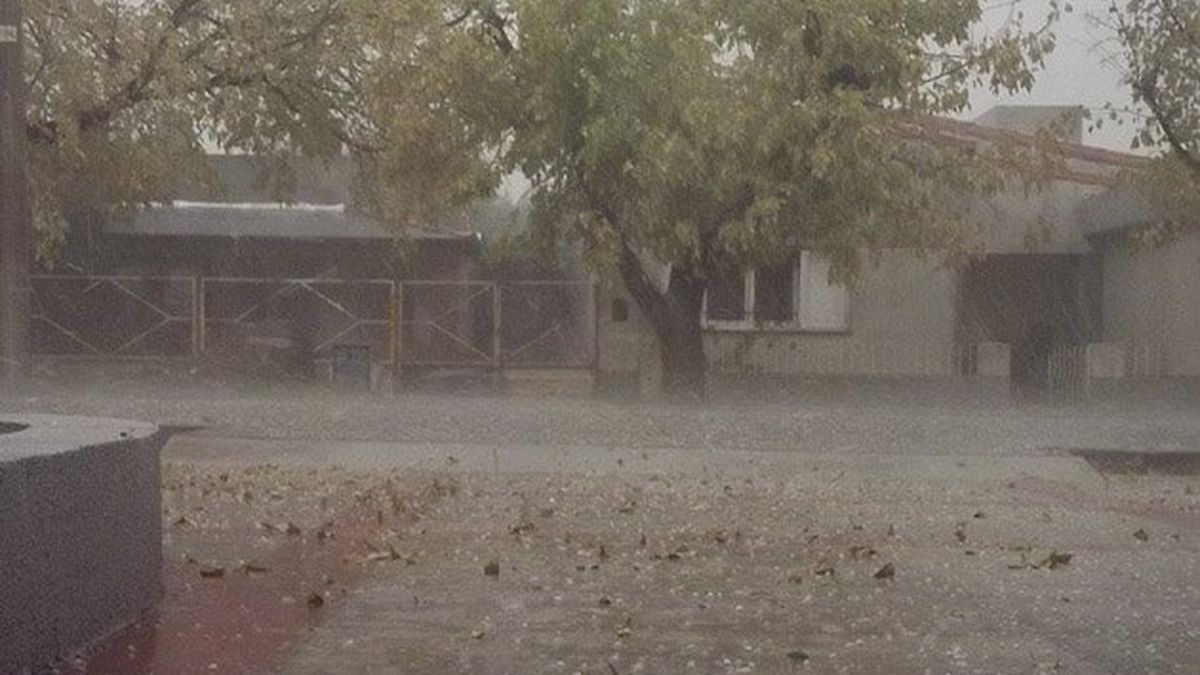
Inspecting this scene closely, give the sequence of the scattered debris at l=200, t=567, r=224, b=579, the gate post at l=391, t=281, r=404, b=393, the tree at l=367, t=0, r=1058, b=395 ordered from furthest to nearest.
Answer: the gate post at l=391, t=281, r=404, b=393 < the tree at l=367, t=0, r=1058, b=395 < the scattered debris at l=200, t=567, r=224, b=579

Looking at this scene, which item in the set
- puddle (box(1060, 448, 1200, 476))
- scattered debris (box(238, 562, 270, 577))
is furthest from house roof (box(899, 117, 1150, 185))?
scattered debris (box(238, 562, 270, 577))

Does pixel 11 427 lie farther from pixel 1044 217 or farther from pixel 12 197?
pixel 1044 217

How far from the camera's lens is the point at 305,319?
31.1 metres

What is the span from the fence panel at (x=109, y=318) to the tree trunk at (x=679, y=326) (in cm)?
905

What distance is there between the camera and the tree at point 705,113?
22.5 metres

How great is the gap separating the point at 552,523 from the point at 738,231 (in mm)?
12001

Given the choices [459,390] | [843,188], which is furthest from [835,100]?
[459,390]

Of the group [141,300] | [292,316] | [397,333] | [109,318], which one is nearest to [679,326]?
[397,333]

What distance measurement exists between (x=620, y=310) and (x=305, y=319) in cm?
531

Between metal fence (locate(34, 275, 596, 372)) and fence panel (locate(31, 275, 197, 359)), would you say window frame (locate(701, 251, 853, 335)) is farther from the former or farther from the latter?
fence panel (locate(31, 275, 197, 359))

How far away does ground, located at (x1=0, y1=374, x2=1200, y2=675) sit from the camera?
22.8ft

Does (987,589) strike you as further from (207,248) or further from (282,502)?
(207,248)

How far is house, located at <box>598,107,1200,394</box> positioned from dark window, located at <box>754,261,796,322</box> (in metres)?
0.02

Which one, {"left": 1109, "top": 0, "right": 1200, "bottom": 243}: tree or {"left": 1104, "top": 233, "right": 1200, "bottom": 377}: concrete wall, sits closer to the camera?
{"left": 1109, "top": 0, "right": 1200, "bottom": 243}: tree
